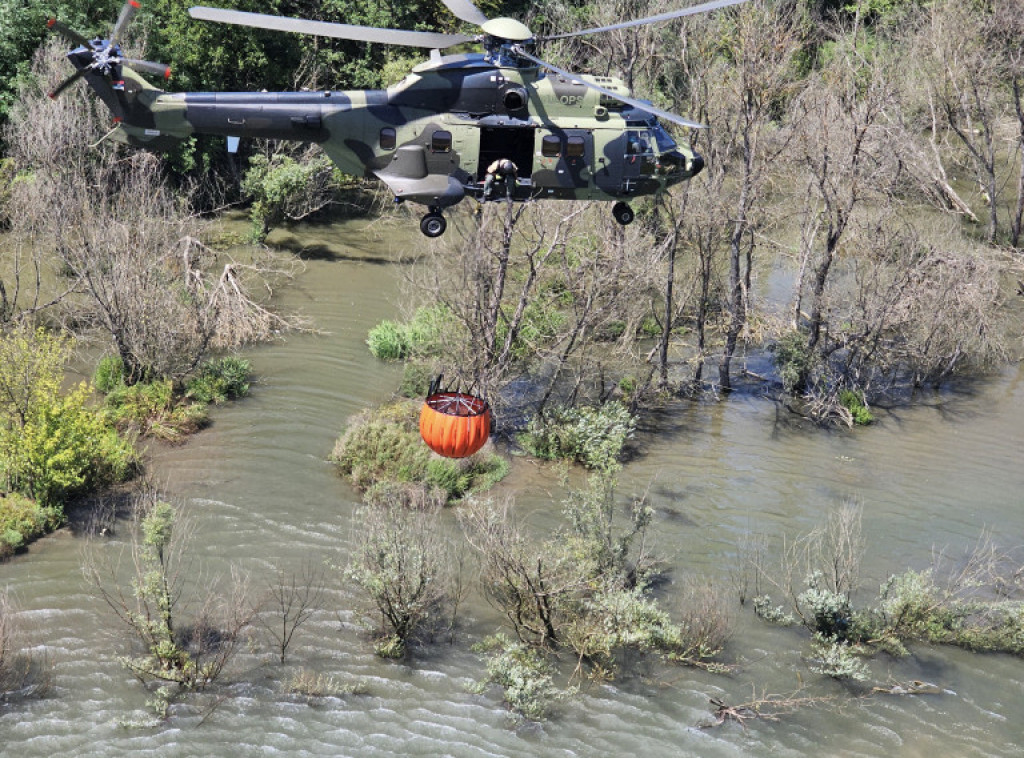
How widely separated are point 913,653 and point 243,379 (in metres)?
14.7

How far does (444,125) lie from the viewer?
17188 mm

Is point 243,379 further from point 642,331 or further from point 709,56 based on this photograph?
point 709,56

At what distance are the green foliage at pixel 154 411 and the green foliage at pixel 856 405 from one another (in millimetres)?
14266

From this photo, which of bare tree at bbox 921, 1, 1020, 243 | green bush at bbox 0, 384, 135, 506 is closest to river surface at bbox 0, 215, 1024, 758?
green bush at bbox 0, 384, 135, 506

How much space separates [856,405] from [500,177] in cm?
1268

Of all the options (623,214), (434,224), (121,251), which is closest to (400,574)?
(434,224)

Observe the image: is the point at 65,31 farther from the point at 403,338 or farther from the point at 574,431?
the point at 403,338

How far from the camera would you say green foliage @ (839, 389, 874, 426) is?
85.7ft

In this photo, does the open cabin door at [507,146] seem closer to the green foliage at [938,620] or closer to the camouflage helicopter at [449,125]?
the camouflage helicopter at [449,125]

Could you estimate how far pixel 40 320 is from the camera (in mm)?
27062

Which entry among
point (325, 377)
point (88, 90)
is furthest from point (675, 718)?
point (88, 90)

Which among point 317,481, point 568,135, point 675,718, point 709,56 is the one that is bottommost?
point 675,718

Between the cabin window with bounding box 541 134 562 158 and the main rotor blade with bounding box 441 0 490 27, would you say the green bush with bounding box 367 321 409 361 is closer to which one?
the cabin window with bounding box 541 134 562 158

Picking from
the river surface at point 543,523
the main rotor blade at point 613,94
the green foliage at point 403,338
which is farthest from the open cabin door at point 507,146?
the green foliage at point 403,338
